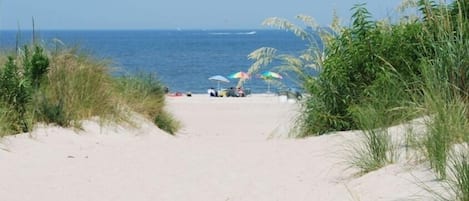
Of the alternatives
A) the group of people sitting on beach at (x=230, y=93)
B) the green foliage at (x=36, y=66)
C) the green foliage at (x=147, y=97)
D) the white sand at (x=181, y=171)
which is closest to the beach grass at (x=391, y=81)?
the white sand at (x=181, y=171)

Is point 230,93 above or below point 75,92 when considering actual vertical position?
below

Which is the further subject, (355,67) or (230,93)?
(230,93)

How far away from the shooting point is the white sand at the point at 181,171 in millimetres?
6730

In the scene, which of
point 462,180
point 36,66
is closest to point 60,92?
point 36,66

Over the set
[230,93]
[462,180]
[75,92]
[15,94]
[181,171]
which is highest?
[462,180]

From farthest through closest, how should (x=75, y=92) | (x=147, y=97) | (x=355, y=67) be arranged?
(x=147, y=97), (x=75, y=92), (x=355, y=67)

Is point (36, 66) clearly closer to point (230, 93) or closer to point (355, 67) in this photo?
point (355, 67)

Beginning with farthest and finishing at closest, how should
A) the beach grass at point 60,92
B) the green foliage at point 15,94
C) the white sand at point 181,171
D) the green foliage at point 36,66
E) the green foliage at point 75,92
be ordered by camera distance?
1. the green foliage at point 36,66
2. the green foliage at point 75,92
3. the beach grass at point 60,92
4. the green foliage at point 15,94
5. the white sand at point 181,171

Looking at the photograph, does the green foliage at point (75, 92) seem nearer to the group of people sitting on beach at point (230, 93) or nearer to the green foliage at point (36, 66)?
the green foliage at point (36, 66)

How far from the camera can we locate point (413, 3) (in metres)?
12.0

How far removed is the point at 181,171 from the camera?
8438 mm

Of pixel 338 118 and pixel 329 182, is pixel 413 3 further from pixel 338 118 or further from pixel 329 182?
pixel 329 182

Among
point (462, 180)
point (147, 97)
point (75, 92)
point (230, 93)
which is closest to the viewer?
point (462, 180)

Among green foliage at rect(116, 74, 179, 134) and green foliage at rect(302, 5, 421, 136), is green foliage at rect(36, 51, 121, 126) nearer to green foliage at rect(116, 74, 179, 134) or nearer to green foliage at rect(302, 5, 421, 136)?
green foliage at rect(116, 74, 179, 134)
